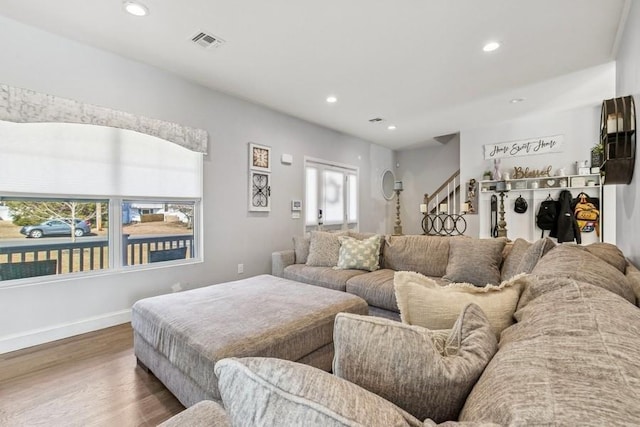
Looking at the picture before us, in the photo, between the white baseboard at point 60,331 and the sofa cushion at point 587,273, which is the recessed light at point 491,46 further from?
the white baseboard at point 60,331

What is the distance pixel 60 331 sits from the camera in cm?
255

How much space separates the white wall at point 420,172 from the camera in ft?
21.8

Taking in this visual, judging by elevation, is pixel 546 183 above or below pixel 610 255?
above

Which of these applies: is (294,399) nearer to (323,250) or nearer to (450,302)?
(450,302)

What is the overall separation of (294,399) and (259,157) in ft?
12.6

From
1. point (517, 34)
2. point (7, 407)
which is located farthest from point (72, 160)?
point (517, 34)

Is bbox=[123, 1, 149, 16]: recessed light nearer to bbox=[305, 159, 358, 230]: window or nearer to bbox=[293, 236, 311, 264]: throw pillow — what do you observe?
bbox=[293, 236, 311, 264]: throw pillow

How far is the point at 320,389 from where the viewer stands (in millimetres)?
472

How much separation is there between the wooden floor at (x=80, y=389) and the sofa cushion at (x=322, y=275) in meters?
1.66

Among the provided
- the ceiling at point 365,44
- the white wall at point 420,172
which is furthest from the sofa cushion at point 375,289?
the white wall at point 420,172

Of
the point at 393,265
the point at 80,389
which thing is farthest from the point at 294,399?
the point at 393,265

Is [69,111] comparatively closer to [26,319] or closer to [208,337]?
[26,319]

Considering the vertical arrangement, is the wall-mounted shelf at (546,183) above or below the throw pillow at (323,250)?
Result: above

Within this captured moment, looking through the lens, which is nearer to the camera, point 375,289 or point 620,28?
point 620,28
